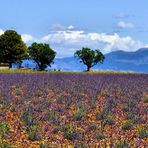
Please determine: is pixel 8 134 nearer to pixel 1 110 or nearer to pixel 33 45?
pixel 1 110

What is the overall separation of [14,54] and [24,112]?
7852 centimetres

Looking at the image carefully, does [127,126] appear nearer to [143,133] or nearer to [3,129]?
[143,133]

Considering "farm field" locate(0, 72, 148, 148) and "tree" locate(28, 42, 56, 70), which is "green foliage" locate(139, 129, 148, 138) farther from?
"tree" locate(28, 42, 56, 70)

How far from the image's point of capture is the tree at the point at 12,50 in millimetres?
90688

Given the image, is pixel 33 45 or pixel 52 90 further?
pixel 33 45

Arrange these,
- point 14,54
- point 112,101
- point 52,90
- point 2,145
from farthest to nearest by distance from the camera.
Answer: point 14,54 → point 52,90 → point 112,101 → point 2,145

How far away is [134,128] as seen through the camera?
1200 cm

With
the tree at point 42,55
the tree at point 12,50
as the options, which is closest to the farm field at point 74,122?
the tree at point 12,50

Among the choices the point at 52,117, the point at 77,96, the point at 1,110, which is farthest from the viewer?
the point at 77,96

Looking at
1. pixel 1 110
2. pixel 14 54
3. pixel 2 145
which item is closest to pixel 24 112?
pixel 1 110

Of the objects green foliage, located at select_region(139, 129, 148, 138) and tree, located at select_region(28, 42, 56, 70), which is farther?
tree, located at select_region(28, 42, 56, 70)

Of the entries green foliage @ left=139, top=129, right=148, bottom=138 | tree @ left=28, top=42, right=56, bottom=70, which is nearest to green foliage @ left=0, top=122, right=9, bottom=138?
green foliage @ left=139, top=129, right=148, bottom=138

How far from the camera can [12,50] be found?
3588 inches

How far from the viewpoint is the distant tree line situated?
91.1m
